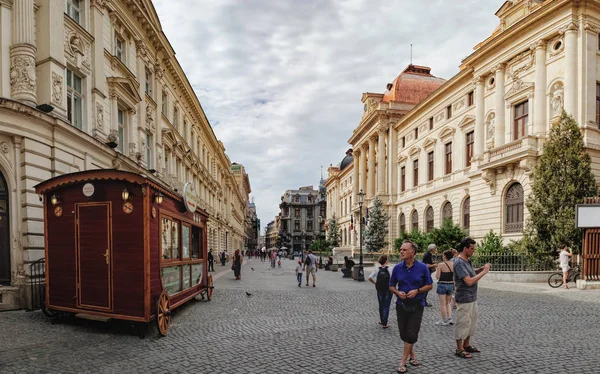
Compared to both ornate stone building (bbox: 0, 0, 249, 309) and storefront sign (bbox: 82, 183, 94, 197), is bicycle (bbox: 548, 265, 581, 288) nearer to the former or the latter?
storefront sign (bbox: 82, 183, 94, 197)

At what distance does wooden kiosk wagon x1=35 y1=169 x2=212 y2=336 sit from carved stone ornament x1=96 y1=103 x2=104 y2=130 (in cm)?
744

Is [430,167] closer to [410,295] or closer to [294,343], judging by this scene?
[294,343]

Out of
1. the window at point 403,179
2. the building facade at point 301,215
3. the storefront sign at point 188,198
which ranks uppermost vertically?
the window at point 403,179

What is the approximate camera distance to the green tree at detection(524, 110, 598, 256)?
18.8 m

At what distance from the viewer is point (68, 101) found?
13.8 meters

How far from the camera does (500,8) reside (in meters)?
27.9

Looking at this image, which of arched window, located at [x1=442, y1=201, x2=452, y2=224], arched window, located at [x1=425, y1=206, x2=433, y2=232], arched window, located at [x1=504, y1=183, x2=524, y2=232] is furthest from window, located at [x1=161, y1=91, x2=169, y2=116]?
Answer: arched window, located at [x1=425, y1=206, x2=433, y2=232]

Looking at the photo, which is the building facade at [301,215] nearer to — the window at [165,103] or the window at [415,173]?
the window at [415,173]

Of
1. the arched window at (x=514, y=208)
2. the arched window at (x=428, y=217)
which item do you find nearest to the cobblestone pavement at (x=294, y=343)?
the arched window at (x=514, y=208)

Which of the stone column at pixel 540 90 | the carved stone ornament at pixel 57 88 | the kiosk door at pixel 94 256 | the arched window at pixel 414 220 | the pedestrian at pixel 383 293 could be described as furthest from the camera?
the arched window at pixel 414 220

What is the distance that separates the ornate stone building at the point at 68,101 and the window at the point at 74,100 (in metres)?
0.03

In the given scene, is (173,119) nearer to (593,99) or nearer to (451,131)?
(451,131)

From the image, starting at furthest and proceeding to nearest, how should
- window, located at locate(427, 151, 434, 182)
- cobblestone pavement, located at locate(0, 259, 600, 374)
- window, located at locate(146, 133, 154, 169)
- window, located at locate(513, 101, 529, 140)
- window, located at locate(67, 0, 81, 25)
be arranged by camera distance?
1. window, located at locate(427, 151, 434, 182)
2. window, located at locate(513, 101, 529, 140)
3. window, located at locate(146, 133, 154, 169)
4. window, located at locate(67, 0, 81, 25)
5. cobblestone pavement, located at locate(0, 259, 600, 374)

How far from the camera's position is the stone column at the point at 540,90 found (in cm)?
2427
